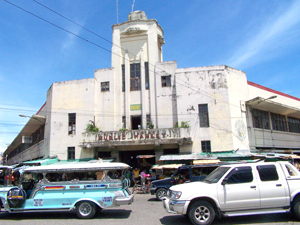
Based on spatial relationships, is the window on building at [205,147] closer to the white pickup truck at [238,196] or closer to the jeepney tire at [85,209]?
the white pickup truck at [238,196]

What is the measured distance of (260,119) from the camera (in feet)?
81.6

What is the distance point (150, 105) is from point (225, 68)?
25.7 feet

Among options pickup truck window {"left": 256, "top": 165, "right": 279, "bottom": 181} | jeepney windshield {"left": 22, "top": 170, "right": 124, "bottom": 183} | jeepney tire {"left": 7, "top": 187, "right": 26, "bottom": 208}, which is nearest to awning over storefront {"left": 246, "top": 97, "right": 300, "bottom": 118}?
pickup truck window {"left": 256, "top": 165, "right": 279, "bottom": 181}

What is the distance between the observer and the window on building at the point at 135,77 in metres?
24.5

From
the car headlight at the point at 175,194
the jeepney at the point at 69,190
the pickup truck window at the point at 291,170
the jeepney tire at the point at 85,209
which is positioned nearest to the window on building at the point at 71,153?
the jeepney at the point at 69,190

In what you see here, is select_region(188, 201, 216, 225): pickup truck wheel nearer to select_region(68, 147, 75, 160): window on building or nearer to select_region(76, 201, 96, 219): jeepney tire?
select_region(76, 201, 96, 219): jeepney tire

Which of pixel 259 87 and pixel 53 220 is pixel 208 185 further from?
pixel 259 87

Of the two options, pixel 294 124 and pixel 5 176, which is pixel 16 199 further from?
pixel 294 124

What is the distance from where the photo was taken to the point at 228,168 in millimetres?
7531

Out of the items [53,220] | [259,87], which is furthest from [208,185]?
[259,87]

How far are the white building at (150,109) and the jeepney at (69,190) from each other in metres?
11.9

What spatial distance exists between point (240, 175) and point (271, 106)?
1986 cm

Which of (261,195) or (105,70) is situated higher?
(105,70)

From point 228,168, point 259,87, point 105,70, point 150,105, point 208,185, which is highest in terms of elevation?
point 105,70
